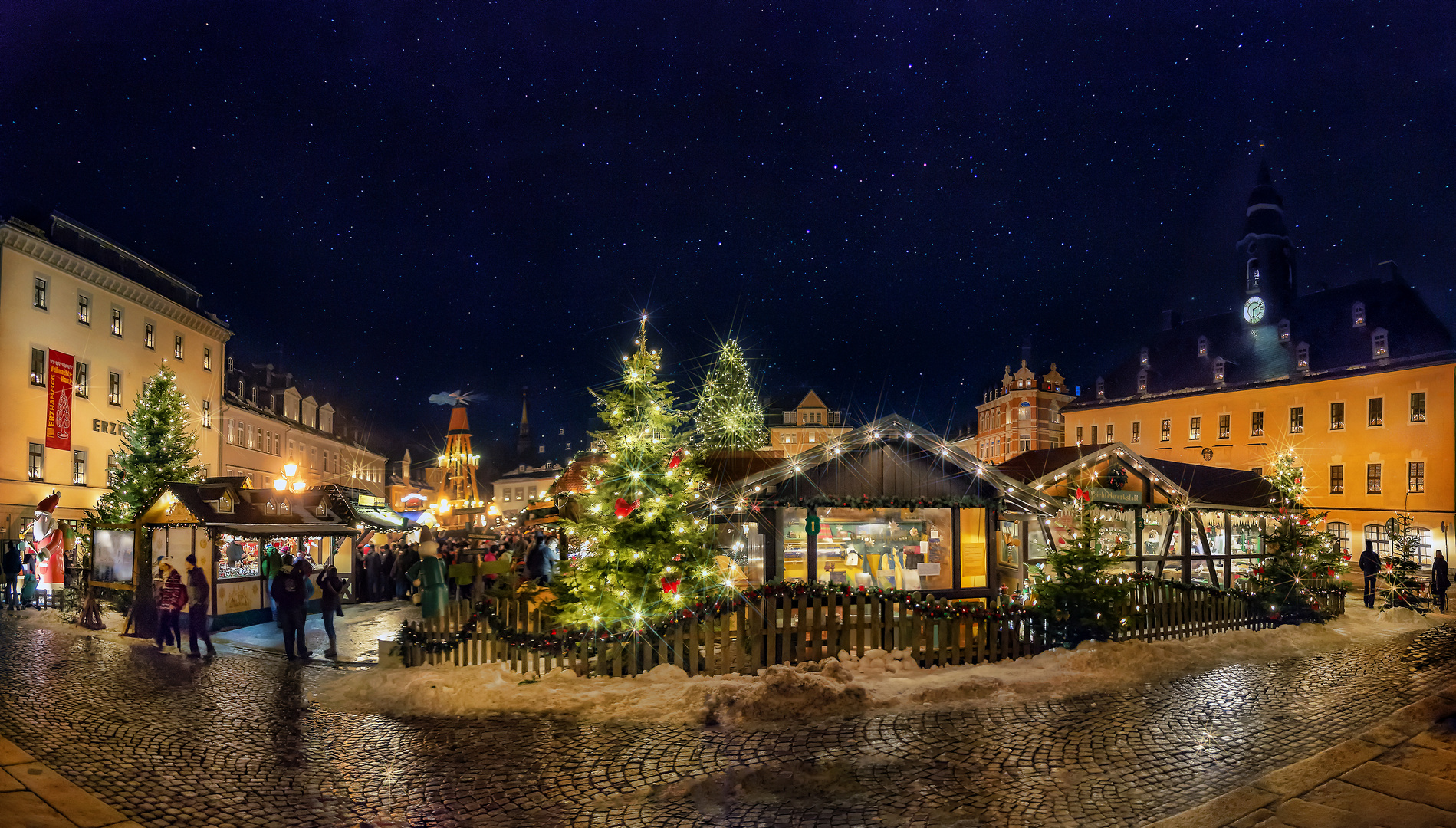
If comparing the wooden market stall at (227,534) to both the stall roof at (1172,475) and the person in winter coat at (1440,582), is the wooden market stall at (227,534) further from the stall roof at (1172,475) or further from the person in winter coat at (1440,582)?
the person in winter coat at (1440,582)

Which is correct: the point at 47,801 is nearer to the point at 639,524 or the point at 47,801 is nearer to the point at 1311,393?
the point at 639,524

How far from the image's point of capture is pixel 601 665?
1065 centimetres

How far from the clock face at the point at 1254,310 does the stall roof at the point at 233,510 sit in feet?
166

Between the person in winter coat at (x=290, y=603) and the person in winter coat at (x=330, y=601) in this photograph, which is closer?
the person in winter coat at (x=290, y=603)

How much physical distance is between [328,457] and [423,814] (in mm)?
58830

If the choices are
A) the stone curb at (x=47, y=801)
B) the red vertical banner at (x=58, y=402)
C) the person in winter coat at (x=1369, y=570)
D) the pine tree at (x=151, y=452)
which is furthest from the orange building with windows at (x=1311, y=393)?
the red vertical banner at (x=58, y=402)

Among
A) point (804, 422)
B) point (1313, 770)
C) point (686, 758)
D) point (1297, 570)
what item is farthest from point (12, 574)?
point (804, 422)

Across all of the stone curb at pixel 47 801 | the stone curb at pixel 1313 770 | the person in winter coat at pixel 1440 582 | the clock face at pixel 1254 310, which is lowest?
the person in winter coat at pixel 1440 582

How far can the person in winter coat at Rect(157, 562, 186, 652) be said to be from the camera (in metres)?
14.3

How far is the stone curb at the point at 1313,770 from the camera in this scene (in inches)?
223

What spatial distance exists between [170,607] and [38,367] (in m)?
22.2

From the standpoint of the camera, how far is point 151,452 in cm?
2466

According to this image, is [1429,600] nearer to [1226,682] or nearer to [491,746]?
[1226,682]

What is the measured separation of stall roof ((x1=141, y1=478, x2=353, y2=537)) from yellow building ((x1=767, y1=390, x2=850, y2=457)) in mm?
70473
